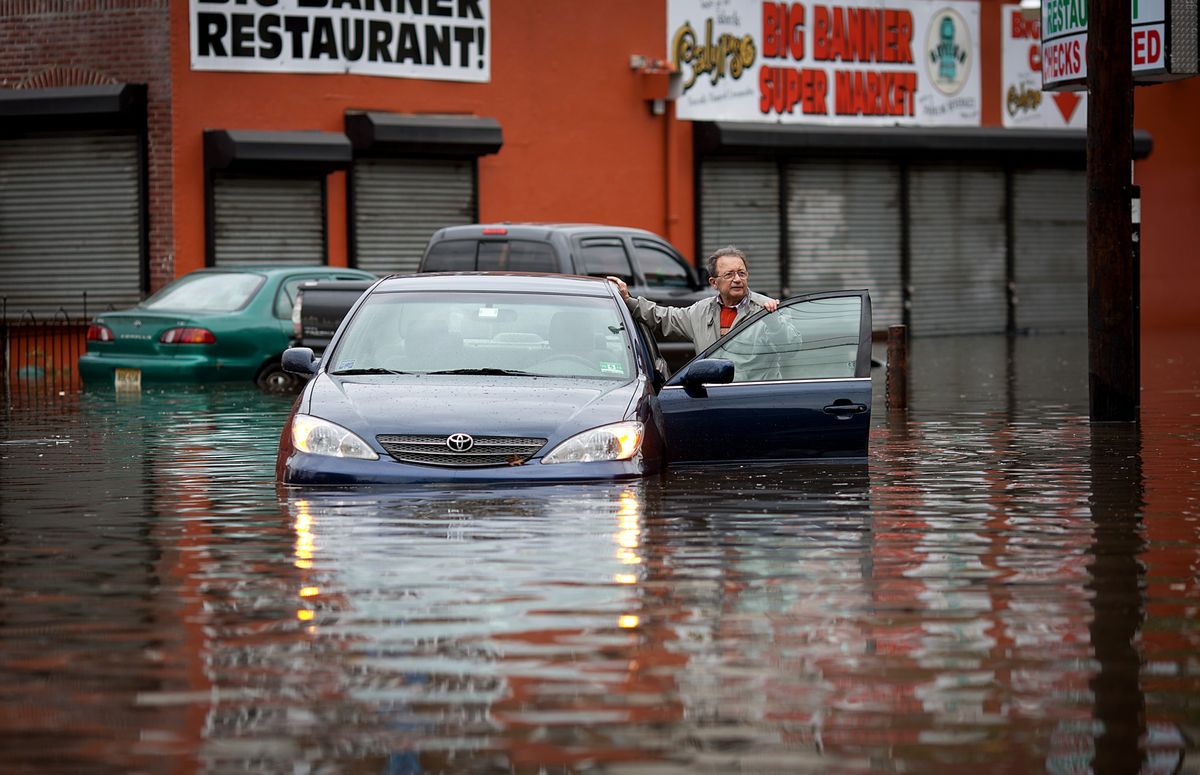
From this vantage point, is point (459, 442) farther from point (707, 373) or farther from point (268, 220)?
point (268, 220)

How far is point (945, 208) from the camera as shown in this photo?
119ft

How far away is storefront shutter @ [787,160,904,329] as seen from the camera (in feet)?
113

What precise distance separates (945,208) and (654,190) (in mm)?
6140

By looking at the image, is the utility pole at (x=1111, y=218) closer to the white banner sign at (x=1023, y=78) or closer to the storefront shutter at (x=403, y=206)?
the storefront shutter at (x=403, y=206)

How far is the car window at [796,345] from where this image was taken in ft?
41.7

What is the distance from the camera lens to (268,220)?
28.6m

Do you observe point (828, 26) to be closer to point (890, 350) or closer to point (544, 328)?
point (890, 350)

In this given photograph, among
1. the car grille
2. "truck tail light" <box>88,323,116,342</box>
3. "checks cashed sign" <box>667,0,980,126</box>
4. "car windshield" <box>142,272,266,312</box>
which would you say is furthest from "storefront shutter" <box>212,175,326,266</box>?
the car grille

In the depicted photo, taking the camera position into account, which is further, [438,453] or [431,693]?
[438,453]

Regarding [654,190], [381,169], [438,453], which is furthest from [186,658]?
[654,190]

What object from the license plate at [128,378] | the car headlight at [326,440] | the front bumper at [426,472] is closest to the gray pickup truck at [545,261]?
the license plate at [128,378]

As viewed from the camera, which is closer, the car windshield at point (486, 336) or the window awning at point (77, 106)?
the car windshield at point (486, 336)

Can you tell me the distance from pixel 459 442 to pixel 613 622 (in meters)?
3.22

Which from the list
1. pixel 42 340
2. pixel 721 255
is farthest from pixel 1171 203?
pixel 721 255
